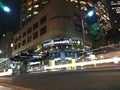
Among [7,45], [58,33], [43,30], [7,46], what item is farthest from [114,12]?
[58,33]

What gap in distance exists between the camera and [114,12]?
14438cm

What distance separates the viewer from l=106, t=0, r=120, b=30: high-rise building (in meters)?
133

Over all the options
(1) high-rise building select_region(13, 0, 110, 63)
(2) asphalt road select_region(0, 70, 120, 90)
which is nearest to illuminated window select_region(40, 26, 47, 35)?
(1) high-rise building select_region(13, 0, 110, 63)

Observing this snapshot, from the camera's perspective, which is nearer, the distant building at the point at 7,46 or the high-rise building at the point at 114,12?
the distant building at the point at 7,46

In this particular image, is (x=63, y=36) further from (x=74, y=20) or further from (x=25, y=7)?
(x=25, y=7)

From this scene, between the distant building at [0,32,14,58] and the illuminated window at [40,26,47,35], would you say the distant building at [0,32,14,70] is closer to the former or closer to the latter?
the distant building at [0,32,14,58]

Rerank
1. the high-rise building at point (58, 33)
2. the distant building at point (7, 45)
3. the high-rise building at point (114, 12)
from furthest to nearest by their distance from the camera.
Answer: the high-rise building at point (114, 12) < the distant building at point (7, 45) < the high-rise building at point (58, 33)

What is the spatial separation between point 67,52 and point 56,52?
3.91 meters

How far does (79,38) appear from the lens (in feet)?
255

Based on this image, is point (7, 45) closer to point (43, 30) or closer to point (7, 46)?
point (7, 46)

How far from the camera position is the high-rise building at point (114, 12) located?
13286cm

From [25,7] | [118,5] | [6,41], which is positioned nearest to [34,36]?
[25,7]

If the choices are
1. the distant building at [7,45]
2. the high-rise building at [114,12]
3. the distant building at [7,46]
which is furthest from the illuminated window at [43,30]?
the high-rise building at [114,12]

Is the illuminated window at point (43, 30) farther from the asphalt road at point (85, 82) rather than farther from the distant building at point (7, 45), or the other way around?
the asphalt road at point (85, 82)
